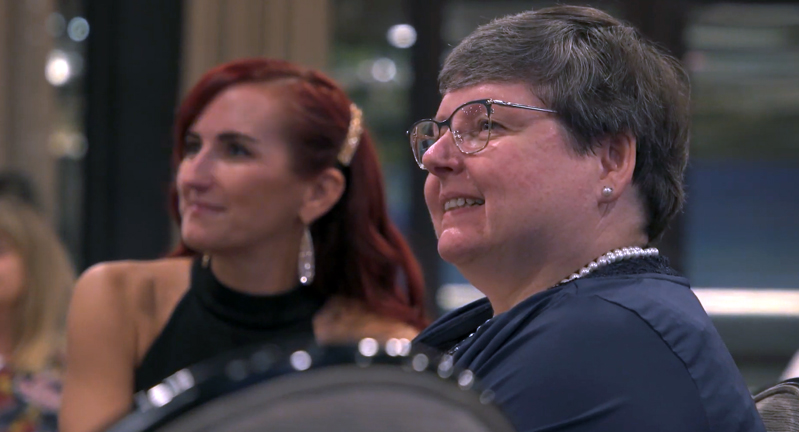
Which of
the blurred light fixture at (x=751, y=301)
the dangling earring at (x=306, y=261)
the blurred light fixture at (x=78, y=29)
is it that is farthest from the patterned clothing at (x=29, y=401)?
the blurred light fixture at (x=751, y=301)

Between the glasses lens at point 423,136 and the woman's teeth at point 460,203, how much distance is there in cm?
10

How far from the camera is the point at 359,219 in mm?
1973

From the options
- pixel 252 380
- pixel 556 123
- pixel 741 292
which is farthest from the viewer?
pixel 741 292

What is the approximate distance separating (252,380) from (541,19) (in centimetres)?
84

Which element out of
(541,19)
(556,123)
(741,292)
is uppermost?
(541,19)

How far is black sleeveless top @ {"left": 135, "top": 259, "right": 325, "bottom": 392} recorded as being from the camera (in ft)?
6.06

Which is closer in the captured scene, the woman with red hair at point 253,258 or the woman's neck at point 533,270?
the woman's neck at point 533,270

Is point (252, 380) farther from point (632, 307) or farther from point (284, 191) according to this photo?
point (284, 191)

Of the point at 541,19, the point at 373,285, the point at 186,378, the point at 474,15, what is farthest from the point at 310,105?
the point at 474,15

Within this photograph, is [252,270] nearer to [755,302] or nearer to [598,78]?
[598,78]

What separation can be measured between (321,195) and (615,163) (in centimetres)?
94

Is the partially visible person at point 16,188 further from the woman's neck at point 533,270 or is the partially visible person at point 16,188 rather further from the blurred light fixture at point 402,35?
the woman's neck at point 533,270

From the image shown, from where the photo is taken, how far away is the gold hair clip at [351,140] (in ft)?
6.47

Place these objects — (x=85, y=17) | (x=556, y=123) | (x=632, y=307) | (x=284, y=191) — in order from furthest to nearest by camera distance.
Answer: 1. (x=85, y=17)
2. (x=284, y=191)
3. (x=556, y=123)
4. (x=632, y=307)
